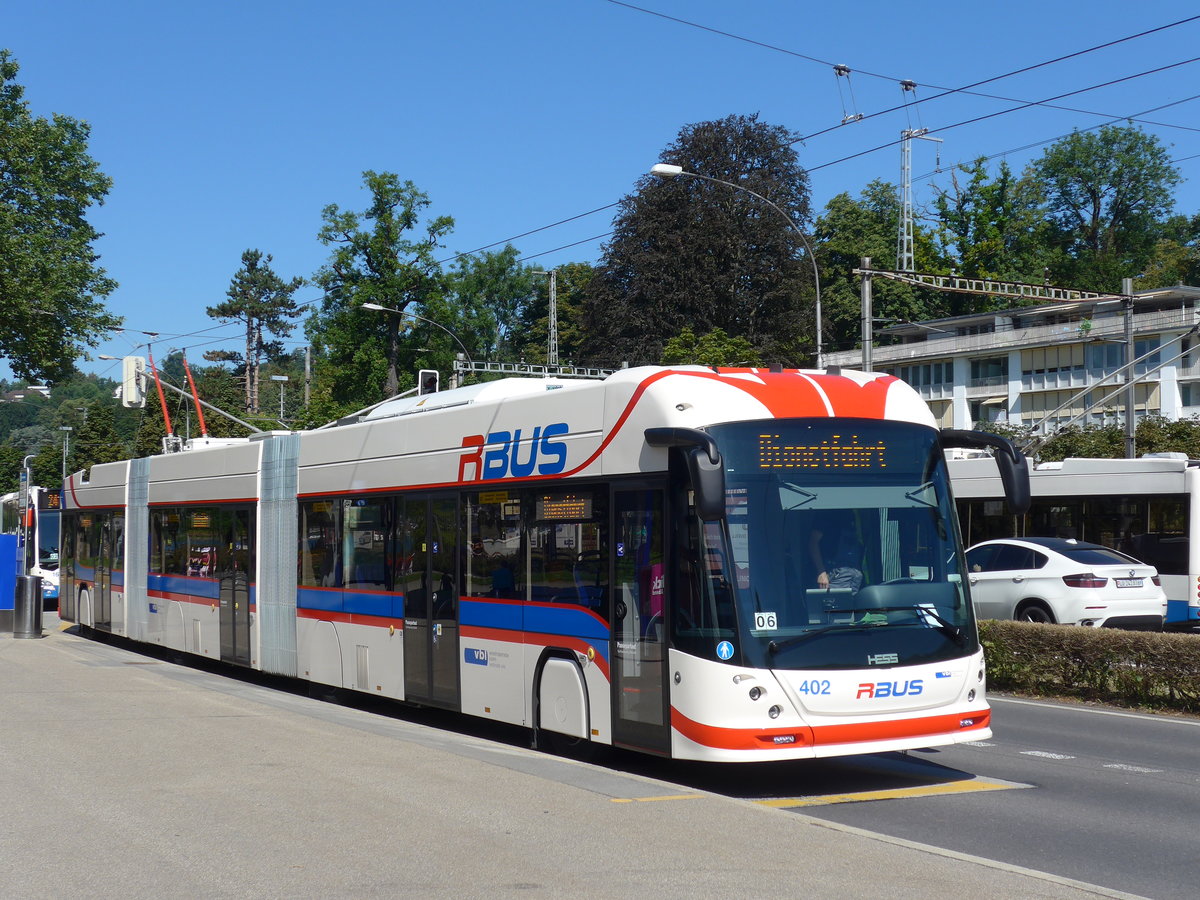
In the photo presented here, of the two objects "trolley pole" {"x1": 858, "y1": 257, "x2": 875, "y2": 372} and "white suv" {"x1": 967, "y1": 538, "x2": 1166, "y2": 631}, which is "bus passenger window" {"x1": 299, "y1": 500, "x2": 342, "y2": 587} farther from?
"trolley pole" {"x1": 858, "y1": 257, "x2": 875, "y2": 372}

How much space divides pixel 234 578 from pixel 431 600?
587 cm

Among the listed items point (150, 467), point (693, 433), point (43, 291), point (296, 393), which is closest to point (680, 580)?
point (693, 433)

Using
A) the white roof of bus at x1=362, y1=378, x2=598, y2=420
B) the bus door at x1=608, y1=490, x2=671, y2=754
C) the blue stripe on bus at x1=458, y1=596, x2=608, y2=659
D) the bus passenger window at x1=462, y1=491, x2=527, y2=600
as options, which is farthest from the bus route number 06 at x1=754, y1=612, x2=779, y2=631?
the white roof of bus at x1=362, y1=378, x2=598, y2=420

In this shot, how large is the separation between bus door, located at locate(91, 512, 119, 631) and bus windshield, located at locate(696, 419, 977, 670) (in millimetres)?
16340

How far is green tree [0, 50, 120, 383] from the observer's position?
3625 cm

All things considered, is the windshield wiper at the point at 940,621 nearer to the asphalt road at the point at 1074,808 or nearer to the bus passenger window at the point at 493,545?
the asphalt road at the point at 1074,808

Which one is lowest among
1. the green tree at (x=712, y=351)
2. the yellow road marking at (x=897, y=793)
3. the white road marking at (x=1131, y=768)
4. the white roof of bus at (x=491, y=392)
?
the white road marking at (x=1131, y=768)

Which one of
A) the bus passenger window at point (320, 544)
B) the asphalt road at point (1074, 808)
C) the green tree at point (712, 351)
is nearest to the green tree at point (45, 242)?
the green tree at point (712, 351)

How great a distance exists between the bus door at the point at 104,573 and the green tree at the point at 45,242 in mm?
14372

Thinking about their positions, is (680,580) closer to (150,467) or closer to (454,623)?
(454,623)

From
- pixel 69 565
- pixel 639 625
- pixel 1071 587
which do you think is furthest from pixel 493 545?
pixel 69 565

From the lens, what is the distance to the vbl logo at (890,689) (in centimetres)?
929

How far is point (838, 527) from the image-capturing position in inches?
378

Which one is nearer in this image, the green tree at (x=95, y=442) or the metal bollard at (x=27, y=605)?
the metal bollard at (x=27, y=605)
